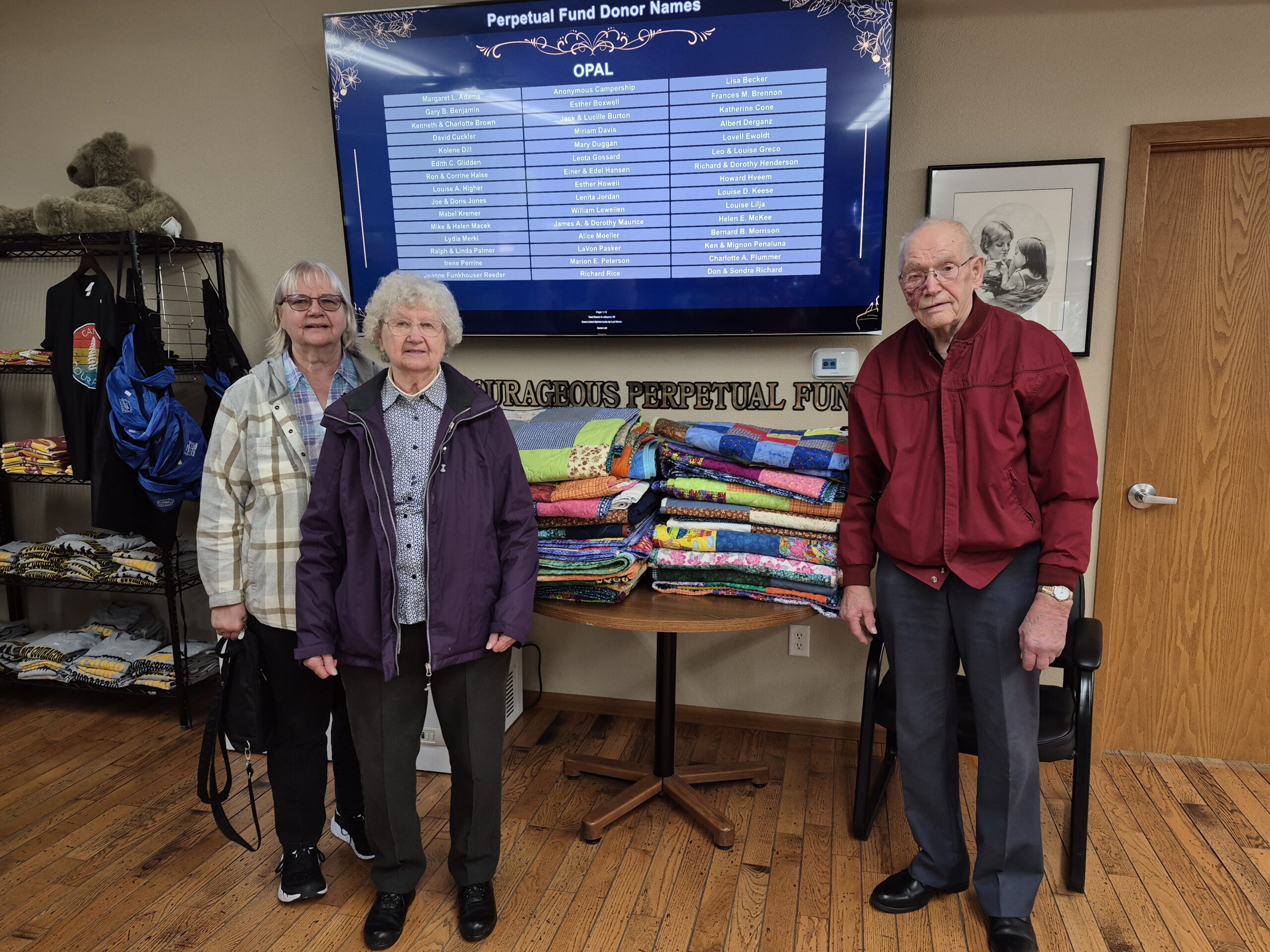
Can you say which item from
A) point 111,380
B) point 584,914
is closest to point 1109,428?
point 584,914

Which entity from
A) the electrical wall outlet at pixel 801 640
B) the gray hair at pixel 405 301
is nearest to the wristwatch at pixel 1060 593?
the electrical wall outlet at pixel 801 640

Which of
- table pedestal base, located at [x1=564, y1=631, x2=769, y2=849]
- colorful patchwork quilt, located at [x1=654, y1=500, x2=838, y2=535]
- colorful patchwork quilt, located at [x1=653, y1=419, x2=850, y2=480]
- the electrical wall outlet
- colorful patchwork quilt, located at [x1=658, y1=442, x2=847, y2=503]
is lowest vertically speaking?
table pedestal base, located at [x1=564, y1=631, x2=769, y2=849]

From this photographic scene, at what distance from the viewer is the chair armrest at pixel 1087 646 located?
1922mm

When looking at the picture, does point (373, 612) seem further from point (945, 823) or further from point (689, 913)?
point (945, 823)

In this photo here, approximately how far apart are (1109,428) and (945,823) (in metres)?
1.30

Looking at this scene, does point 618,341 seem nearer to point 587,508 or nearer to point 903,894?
point 587,508

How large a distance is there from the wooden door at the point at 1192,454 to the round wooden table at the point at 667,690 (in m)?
1.18

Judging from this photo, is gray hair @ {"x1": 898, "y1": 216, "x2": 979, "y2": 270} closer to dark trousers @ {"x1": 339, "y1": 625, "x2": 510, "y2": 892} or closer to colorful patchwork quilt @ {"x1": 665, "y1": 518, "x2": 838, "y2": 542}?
colorful patchwork quilt @ {"x1": 665, "y1": 518, "x2": 838, "y2": 542}

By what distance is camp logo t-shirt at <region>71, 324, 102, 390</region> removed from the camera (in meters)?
2.74

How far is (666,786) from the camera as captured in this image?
241 cm

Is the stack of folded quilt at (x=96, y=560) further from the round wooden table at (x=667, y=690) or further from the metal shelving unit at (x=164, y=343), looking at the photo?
the round wooden table at (x=667, y=690)

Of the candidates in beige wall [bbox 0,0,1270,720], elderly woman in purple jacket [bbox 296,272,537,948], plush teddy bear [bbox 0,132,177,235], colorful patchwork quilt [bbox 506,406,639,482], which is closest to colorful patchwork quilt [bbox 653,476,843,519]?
colorful patchwork quilt [bbox 506,406,639,482]

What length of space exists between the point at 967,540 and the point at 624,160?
1.55 meters

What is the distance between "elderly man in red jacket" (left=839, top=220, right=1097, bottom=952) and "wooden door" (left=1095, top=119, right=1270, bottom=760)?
3.10ft
